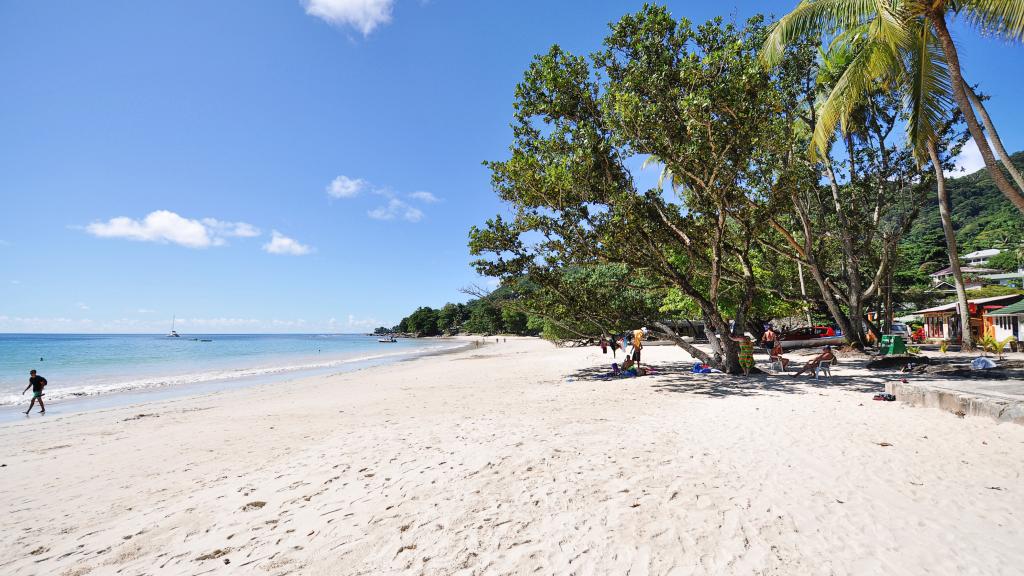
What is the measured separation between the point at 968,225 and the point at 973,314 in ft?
197

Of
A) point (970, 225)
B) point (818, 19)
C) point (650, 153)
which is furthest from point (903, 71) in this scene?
point (970, 225)

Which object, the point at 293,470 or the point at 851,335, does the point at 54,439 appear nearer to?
the point at 293,470

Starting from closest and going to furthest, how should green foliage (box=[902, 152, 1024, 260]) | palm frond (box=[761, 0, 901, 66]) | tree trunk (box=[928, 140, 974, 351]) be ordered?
palm frond (box=[761, 0, 901, 66]) → tree trunk (box=[928, 140, 974, 351]) → green foliage (box=[902, 152, 1024, 260])

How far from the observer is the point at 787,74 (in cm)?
1614

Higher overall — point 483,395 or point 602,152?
point 602,152

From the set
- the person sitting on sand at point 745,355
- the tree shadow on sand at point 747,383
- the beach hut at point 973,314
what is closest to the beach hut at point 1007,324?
the beach hut at point 973,314

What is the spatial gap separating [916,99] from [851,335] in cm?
1258

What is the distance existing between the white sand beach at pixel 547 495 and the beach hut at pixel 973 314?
2272 centimetres

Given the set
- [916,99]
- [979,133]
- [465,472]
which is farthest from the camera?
[916,99]

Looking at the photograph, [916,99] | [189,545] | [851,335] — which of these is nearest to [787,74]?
[916,99]

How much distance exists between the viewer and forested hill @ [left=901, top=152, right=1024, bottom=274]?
1854 inches

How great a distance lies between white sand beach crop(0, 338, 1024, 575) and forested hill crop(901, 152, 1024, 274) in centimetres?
2898

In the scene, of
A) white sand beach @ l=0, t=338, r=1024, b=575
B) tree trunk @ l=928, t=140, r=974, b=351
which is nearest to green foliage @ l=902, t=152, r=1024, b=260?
tree trunk @ l=928, t=140, r=974, b=351

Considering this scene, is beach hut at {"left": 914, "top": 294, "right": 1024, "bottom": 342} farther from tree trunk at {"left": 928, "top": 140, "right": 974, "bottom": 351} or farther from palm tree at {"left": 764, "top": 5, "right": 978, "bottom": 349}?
palm tree at {"left": 764, "top": 5, "right": 978, "bottom": 349}
